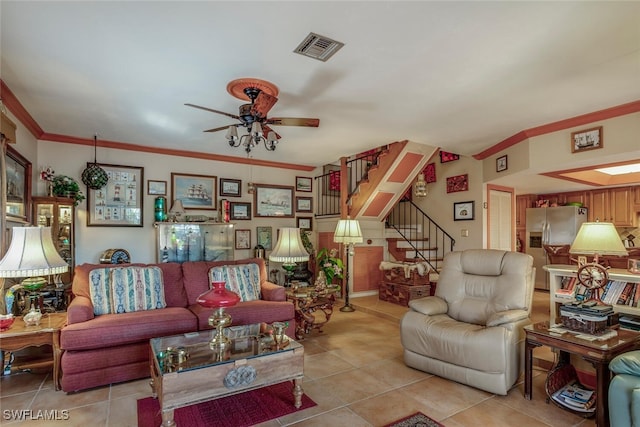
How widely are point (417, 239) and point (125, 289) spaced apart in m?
4.89

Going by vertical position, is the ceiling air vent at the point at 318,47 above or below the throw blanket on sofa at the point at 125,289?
above

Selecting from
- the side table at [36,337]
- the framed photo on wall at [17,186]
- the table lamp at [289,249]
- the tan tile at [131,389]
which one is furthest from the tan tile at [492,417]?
the framed photo on wall at [17,186]

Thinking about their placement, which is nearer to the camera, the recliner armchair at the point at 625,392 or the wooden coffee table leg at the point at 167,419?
the recliner armchair at the point at 625,392

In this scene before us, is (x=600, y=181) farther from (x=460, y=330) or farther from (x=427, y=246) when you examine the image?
(x=460, y=330)

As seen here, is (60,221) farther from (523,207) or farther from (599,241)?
(523,207)

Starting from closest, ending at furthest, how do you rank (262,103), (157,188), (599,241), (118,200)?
(599,241)
(262,103)
(118,200)
(157,188)

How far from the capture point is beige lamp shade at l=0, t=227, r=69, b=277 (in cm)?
→ 261

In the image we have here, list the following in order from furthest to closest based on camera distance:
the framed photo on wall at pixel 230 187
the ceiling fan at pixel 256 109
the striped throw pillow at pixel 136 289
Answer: the framed photo on wall at pixel 230 187
the striped throw pillow at pixel 136 289
the ceiling fan at pixel 256 109

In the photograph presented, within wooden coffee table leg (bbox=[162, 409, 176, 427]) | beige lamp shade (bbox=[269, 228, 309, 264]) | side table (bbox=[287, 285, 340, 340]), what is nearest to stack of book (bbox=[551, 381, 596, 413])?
side table (bbox=[287, 285, 340, 340])

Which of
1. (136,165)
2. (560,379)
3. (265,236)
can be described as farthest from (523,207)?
(136,165)

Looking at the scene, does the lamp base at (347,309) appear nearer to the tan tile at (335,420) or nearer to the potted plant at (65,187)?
the tan tile at (335,420)

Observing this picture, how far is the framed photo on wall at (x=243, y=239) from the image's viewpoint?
6.18 meters

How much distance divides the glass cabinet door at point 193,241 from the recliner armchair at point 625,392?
4.95m

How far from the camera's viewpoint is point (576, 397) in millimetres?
2488
